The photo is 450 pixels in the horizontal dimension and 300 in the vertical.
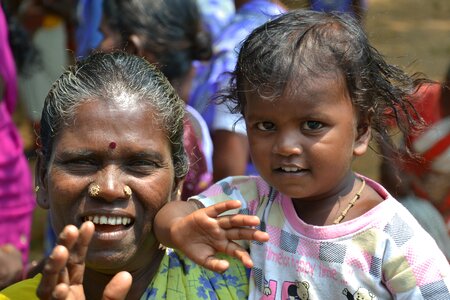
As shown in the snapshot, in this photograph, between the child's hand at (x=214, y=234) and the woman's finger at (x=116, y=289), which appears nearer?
the woman's finger at (x=116, y=289)

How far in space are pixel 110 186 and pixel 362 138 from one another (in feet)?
2.65

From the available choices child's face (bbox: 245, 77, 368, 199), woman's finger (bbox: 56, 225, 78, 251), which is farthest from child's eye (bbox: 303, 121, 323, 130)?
woman's finger (bbox: 56, 225, 78, 251)

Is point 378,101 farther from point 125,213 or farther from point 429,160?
point 429,160

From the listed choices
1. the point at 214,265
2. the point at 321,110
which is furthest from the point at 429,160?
the point at 214,265

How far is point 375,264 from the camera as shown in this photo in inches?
102

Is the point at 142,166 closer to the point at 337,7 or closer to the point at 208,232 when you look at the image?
the point at 208,232

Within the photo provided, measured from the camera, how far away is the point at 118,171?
2.53m

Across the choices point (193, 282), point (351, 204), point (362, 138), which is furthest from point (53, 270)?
point (362, 138)

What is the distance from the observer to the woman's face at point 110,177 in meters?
2.50

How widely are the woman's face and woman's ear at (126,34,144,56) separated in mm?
2025

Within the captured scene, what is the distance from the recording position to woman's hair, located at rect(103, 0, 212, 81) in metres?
4.70

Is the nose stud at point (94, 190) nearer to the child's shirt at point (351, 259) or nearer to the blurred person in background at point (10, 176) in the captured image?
the child's shirt at point (351, 259)

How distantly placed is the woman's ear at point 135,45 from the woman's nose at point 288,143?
2067 millimetres

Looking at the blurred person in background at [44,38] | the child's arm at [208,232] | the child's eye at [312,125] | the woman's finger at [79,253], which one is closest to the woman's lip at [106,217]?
the child's arm at [208,232]
